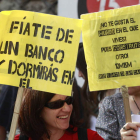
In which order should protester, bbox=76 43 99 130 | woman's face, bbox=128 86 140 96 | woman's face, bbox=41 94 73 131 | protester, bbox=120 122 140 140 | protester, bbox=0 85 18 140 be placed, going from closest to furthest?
protester, bbox=120 122 140 140, woman's face, bbox=41 94 73 131, woman's face, bbox=128 86 140 96, protester, bbox=0 85 18 140, protester, bbox=76 43 99 130

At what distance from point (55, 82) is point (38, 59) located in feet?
0.48

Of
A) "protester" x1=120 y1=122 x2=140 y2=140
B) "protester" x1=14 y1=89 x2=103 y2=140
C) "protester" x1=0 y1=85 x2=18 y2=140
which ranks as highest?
"protester" x1=0 y1=85 x2=18 y2=140

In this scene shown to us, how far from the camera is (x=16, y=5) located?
391 centimetres

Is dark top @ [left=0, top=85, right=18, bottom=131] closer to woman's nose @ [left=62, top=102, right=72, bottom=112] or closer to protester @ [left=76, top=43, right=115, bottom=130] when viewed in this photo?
woman's nose @ [left=62, top=102, right=72, bottom=112]

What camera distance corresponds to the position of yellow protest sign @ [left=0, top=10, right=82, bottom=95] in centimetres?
148

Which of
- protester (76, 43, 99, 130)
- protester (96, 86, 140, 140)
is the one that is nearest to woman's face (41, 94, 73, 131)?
protester (96, 86, 140, 140)

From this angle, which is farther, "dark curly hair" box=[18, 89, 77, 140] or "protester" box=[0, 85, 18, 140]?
"protester" box=[0, 85, 18, 140]

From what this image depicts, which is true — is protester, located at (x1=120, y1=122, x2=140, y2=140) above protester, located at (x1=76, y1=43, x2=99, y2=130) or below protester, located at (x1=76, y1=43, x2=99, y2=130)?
below

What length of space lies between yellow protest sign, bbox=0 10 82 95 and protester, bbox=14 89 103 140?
10.5 inches

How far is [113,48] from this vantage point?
151 cm

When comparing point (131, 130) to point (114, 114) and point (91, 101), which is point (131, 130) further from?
point (91, 101)

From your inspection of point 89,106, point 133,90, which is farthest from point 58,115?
point 89,106

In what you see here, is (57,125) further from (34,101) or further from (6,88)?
(6,88)

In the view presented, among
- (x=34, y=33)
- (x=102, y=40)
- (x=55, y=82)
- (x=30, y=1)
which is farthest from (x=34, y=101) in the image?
(x=30, y=1)
